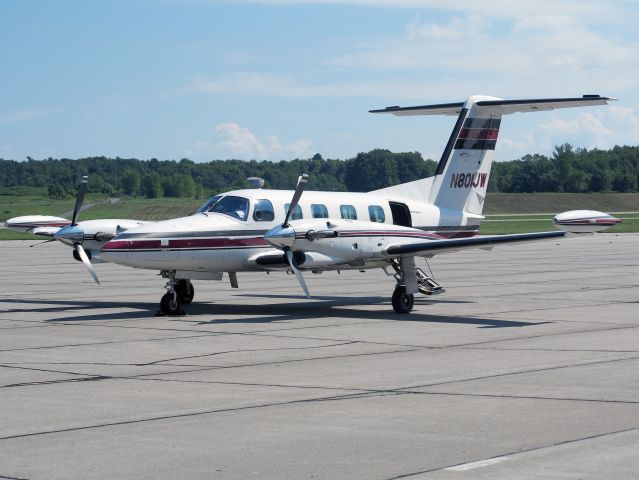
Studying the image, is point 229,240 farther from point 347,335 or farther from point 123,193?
point 123,193

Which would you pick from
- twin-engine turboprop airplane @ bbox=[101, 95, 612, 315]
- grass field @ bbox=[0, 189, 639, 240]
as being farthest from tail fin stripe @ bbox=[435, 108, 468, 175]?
grass field @ bbox=[0, 189, 639, 240]

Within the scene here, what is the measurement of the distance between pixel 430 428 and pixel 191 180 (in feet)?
288

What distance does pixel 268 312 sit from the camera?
76.7 feet

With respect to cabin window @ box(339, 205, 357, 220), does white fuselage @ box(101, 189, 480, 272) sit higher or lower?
lower

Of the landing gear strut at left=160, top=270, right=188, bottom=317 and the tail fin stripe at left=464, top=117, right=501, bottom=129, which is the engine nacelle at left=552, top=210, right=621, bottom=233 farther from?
the landing gear strut at left=160, top=270, right=188, bottom=317

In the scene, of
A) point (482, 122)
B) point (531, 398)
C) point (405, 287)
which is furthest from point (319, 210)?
point (531, 398)

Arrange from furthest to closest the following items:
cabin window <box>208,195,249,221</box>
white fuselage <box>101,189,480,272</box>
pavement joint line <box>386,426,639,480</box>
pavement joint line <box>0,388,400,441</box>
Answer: cabin window <box>208,195,249,221</box>
white fuselage <box>101,189,480,272</box>
pavement joint line <box>0,388,400,441</box>
pavement joint line <box>386,426,639,480</box>

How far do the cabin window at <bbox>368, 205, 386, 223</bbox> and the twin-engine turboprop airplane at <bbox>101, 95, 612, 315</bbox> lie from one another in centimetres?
2

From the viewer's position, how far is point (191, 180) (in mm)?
96625

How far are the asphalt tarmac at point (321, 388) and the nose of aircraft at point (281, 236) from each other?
1.64 metres

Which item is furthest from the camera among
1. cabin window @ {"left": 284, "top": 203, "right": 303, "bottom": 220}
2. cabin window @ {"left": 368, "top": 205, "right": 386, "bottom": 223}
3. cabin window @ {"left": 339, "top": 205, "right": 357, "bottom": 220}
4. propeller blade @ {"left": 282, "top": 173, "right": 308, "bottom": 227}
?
cabin window @ {"left": 368, "top": 205, "right": 386, "bottom": 223}

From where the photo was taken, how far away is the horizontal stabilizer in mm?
23855

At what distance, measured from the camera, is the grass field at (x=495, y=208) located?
278 ft

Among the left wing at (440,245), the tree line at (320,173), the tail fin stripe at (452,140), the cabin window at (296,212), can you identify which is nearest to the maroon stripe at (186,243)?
the cabin window at (296,212)
